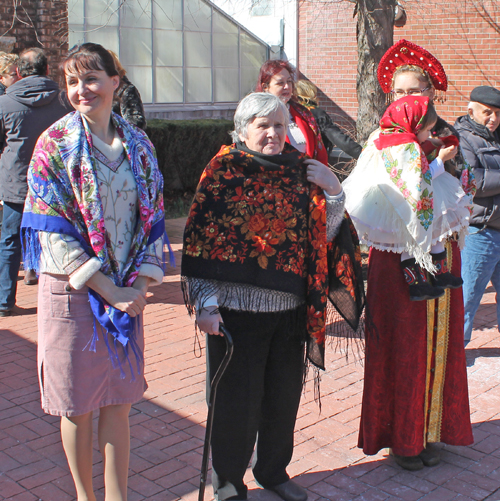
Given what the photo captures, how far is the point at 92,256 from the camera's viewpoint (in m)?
2.54

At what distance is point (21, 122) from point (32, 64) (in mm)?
512

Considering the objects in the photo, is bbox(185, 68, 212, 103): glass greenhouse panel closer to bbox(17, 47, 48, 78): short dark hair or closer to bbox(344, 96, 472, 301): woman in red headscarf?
bbox(17, 47, 48, 78): short dark hair

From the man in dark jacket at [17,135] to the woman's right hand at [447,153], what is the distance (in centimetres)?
365

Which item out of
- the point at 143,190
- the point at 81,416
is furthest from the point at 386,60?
the point at 81,416

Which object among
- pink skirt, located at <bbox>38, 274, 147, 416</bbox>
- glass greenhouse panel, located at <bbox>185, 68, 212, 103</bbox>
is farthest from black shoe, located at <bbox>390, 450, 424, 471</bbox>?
glass greenhouse panel, located at <bbox>185, 68, 212, 103</bbox>

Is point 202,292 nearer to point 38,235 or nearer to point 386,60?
point 38,235

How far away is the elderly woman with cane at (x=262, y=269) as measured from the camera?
8.86 ft

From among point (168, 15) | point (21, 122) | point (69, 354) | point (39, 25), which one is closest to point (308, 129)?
point (69, 354)

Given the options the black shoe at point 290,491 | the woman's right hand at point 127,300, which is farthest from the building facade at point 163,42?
the black shoe at point 290,491

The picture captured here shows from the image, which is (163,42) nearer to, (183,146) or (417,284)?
(183,146)

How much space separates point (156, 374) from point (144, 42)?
27.9ft

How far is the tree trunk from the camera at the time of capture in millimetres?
6855

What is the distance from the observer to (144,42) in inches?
455

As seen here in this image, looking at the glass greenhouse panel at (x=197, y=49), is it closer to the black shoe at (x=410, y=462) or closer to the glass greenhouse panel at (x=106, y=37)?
the glass greenhouse panel at (x=106, y=37)
